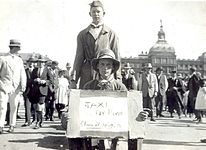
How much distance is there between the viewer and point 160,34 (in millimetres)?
4145

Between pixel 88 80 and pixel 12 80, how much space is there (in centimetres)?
136

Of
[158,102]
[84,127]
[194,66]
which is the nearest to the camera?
[84,127]

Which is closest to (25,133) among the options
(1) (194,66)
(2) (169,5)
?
(2) (169,5)

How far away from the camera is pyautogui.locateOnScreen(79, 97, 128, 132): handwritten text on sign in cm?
206

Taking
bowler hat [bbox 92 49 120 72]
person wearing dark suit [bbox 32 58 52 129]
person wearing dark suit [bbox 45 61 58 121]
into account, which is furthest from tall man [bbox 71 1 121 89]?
person wearing dark suit [bbox 45 61 58 121]

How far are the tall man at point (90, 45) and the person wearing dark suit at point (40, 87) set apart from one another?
5.33ft

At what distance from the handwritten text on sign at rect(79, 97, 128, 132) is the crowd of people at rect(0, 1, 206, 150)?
106 millimetres

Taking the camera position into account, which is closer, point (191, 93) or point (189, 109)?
point (191, 93)

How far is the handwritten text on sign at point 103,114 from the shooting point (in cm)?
206

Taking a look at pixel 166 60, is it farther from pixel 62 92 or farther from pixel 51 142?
pixel 51 142

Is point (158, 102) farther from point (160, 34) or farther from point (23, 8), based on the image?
point (23, 8)

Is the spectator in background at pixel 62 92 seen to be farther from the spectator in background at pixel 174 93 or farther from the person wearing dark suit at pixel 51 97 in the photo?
the spectator in background at pixel 174 93

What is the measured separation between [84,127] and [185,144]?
1703 mm

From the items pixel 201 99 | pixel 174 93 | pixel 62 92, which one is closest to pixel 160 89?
pixel 174 93
